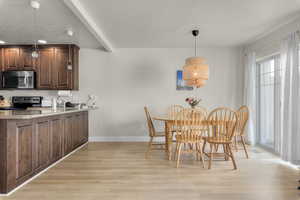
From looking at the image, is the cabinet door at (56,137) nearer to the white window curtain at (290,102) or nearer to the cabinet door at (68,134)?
the cabinet door at (68,134)

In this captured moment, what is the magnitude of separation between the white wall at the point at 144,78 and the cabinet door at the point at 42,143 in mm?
2083

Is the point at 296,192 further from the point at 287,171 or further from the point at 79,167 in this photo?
the point at 79,167

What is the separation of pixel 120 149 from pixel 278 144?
10.1ft

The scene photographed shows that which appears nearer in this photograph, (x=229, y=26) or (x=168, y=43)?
(x=229, y=26)

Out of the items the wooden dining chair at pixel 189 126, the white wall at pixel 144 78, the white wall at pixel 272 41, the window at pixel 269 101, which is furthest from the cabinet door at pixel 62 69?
the window at pixel 269 101

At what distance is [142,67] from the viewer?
4996 millimetres

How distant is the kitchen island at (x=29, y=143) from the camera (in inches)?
85.0

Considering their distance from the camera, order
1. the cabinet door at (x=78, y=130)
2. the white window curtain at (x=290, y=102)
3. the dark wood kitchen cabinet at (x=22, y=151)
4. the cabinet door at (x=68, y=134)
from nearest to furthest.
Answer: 1. the dark wood kitchen cabinet at (x=22, y=151)
2. the white window curtain at (x=290, y=102)
3. the cabinet door at (x=68, y=134)
4. the cabinet door at (x=78, y=130)

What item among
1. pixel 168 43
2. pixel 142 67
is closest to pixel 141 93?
pixel 142 67

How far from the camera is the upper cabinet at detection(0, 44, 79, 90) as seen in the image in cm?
471

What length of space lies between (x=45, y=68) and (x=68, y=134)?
2013 mm

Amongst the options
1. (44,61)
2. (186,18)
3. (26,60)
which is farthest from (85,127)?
(186,18)

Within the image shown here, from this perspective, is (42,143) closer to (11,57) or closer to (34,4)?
(34,4)

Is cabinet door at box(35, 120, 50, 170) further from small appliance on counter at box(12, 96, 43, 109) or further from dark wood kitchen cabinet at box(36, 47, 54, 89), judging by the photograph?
small appliance on counter at box(12, 96, 43, 109)
